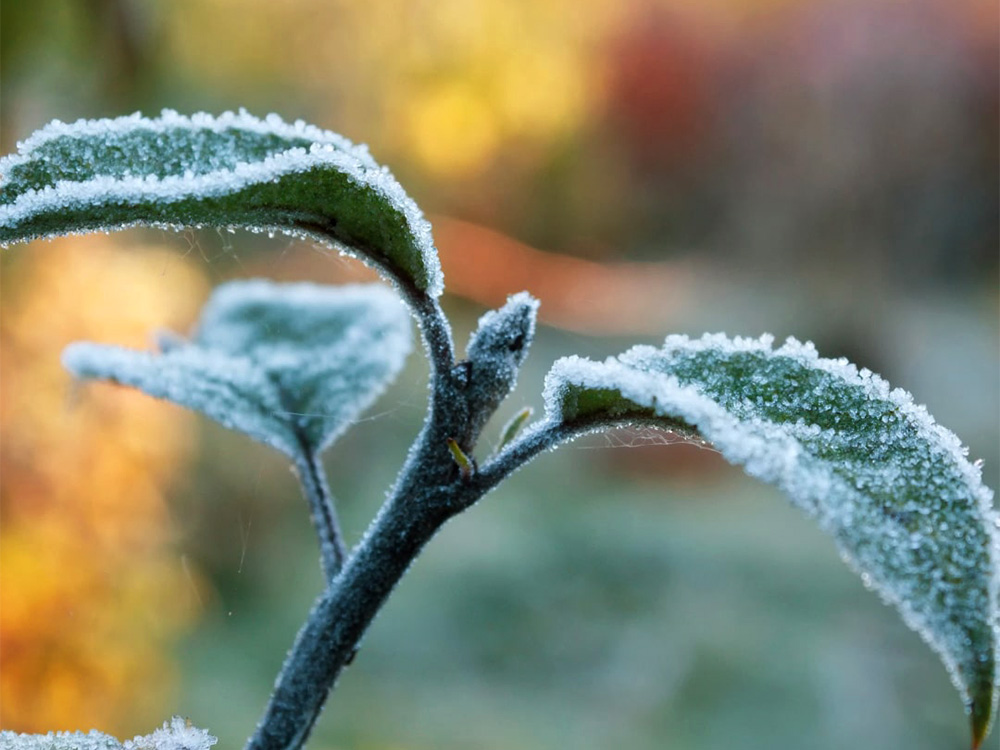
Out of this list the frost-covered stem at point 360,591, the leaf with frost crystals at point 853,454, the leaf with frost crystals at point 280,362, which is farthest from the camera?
the leaf with frost crystals at point 280,362

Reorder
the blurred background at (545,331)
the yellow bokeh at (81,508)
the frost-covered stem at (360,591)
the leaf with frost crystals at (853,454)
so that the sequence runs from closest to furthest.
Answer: the leaf with frost crystals at (853,454), the frost-covered stem at (360,591), the yellow bokeh at (81,508), the blurred background at (545,331)

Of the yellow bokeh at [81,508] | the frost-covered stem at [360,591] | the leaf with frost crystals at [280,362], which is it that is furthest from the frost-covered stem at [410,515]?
the yellow bokeh at [81,508]

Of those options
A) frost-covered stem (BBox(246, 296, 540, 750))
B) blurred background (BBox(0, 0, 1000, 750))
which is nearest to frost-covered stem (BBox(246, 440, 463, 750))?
frost-covered stem (BBox(246, 296, 540, 750))

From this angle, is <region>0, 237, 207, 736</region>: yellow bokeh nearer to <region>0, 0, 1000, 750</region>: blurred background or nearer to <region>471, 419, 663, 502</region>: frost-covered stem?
<region>0, 0, 1000, 750</region>: blurred background

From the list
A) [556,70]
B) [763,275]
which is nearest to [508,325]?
[556,70]

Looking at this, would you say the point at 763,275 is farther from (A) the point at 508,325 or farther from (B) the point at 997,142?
(A) the point at 508,325

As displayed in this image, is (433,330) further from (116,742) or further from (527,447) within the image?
(116,742)

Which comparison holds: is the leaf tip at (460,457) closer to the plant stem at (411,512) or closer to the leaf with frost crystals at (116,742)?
the plant stem at (411,512)
